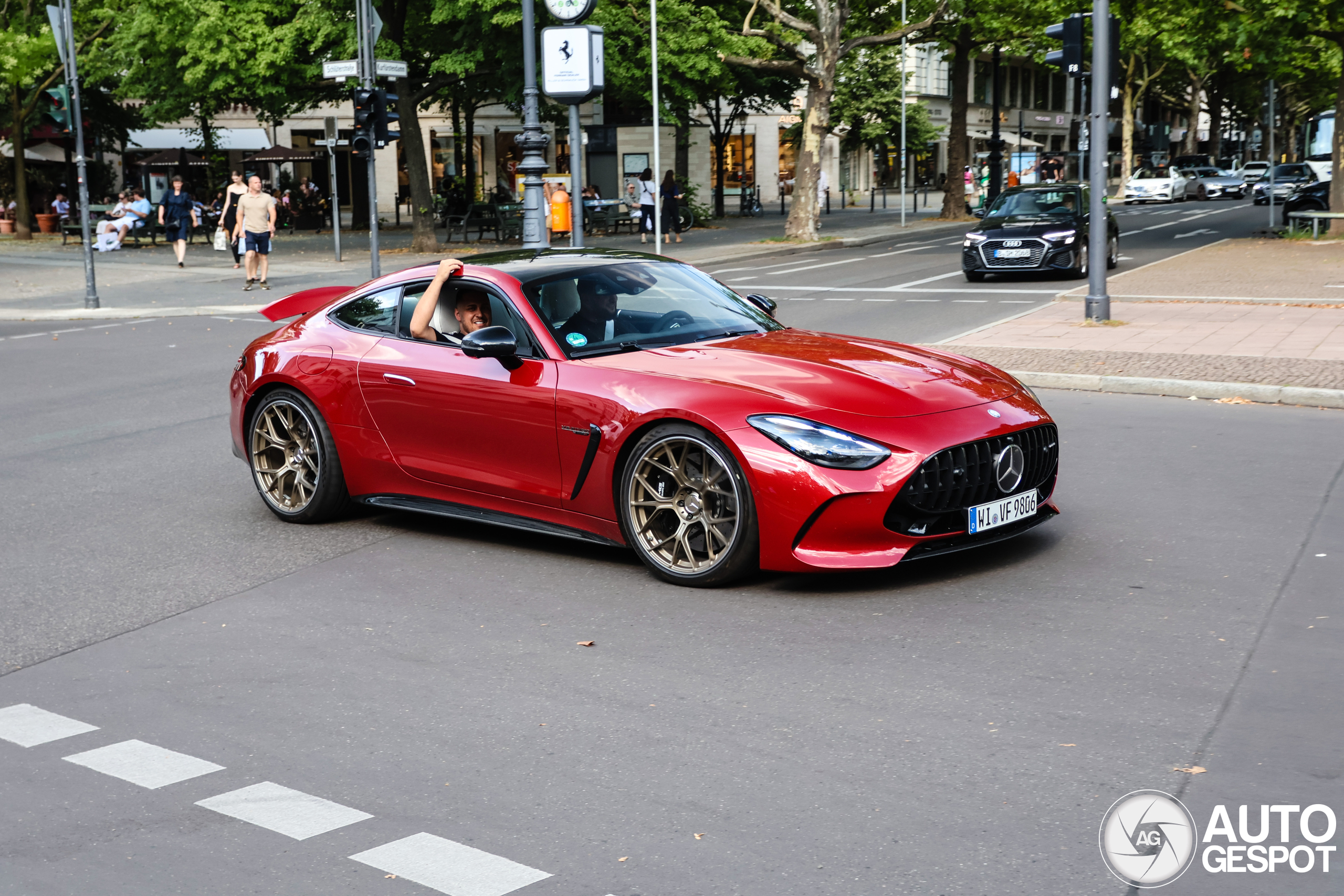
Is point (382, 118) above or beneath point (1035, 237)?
above

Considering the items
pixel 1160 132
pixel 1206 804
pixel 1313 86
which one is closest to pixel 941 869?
pixel 1206 804

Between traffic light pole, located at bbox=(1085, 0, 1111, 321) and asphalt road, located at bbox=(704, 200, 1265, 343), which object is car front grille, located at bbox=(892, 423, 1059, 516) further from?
traffic light pole, located at bbox=(1085, 0, 1111, 321)

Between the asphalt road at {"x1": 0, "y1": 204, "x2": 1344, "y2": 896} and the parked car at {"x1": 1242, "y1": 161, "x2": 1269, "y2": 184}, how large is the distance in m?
62.4

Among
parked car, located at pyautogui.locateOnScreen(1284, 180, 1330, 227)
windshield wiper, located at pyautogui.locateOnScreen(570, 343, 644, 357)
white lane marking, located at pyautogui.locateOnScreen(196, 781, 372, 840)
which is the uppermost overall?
parked car, located at pyautogui.locateOnScreen(1284, 180, 1330, 227)

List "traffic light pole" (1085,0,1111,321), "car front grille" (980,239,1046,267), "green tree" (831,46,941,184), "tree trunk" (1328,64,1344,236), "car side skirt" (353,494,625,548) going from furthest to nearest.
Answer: "green tree" (831,46,941,184), "tree trunk" (1328,64,1344,236), "car front grille" (980,239,1046,267), "traffic light pole" (1085,0,1111,321), "car side skirt" (353,494,625,548)

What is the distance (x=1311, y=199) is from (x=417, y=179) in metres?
21.1

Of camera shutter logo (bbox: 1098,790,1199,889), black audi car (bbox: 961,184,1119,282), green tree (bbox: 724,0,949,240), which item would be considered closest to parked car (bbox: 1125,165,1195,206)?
green tree (bbox: 724,0,949,240)

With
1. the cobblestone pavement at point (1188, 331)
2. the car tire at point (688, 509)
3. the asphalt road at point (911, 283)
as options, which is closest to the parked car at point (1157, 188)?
the asphalt road at point (911, 283)

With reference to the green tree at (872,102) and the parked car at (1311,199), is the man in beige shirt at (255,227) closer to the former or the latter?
the parked car at (1311,199)

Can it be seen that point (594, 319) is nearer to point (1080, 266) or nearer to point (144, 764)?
point (144, 764)

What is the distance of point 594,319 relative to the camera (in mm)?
6848

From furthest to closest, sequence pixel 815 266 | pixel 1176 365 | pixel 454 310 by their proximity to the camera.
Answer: pixel 815 266, pixel 1176 365, pixel 454 310

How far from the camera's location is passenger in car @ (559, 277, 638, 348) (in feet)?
22.2

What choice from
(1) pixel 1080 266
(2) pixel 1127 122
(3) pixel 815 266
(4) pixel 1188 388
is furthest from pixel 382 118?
(2) pixel 1127 122
